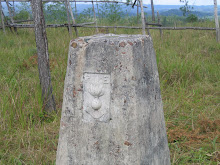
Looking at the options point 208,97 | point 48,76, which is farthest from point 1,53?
point 208,97

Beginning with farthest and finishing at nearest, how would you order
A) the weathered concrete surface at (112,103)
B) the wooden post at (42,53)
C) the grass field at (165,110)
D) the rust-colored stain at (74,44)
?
the wooden post at (42,53)
the grass field at (165,110)
the rust-colored stain at (74,44)
the weathered concrete surface at (112,103)

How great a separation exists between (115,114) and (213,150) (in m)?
1.31

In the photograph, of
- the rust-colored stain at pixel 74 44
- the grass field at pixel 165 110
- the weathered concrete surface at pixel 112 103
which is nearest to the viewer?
the weathered concrete surface at pixel 112 103

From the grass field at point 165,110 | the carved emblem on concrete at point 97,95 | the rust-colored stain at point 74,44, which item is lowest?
the grass field at point 165,110

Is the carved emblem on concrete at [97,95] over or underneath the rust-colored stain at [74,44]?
underneath

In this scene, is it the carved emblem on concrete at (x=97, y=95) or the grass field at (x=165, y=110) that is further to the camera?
the grass field at (x=165, y=110)

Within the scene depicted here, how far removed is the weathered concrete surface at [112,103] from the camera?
171cm

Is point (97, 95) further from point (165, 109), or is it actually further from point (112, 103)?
point (165, 109)

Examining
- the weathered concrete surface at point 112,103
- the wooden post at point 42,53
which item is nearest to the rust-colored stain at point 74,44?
the weathered concrete surface at point 112,103

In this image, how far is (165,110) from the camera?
328 centimetres

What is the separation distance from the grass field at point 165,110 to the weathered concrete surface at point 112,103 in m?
0.67

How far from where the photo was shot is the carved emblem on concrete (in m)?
1.75

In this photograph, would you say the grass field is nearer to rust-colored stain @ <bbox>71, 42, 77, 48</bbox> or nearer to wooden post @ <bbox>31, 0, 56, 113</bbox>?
wooden post @ <bbox>31, 0, 56, 113</bbox>

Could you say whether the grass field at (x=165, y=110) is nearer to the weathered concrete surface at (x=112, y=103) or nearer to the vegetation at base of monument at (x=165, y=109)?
the vegetation at base of monument at (x=165, y=109)
